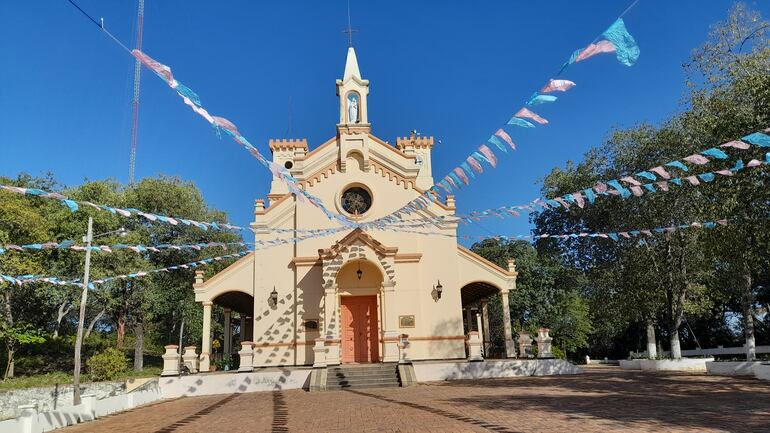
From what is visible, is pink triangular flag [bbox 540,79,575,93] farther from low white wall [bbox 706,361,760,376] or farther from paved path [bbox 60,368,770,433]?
low white wall [bbox 706,361,760,376]

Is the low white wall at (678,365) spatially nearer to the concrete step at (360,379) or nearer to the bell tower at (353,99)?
the concrete step at (360,379)

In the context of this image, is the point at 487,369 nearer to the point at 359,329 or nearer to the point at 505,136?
the point at 359,329

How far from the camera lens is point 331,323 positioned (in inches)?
752

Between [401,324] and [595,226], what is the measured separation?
52.4 feet

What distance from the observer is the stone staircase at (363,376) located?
16.9m

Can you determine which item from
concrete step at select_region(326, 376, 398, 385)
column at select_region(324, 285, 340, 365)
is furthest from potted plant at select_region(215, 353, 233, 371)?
concrete step at select_region(326, 376, 398, 385)

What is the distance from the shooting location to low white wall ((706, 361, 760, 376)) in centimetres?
1764

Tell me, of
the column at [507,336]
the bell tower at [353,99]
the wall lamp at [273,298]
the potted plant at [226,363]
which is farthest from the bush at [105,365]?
the column at [507,336]

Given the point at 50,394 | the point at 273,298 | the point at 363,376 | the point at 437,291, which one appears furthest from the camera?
the point at 50,394

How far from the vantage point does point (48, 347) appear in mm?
33969

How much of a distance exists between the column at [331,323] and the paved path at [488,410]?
2.77 meters

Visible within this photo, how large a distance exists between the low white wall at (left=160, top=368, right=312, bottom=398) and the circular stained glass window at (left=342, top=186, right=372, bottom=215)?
6.88 metres

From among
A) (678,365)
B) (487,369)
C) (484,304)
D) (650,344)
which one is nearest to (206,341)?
(487,369)

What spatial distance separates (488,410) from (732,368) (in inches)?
495
